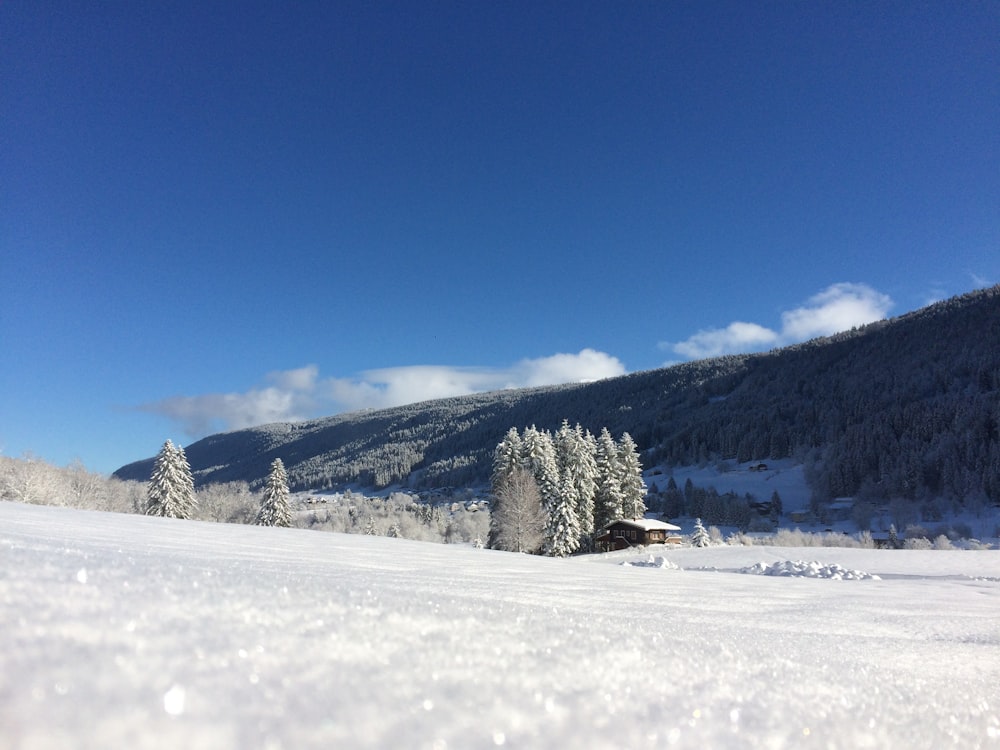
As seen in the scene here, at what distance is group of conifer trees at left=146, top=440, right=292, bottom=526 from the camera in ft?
107

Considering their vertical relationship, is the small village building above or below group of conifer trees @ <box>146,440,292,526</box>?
below

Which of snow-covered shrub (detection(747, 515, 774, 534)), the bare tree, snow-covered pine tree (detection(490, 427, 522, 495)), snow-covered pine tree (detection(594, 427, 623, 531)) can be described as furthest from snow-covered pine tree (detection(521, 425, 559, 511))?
snow-covered shrub (detection(747, 515, 774, 534))

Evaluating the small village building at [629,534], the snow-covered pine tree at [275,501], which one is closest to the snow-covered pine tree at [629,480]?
the small village building at [629,534]

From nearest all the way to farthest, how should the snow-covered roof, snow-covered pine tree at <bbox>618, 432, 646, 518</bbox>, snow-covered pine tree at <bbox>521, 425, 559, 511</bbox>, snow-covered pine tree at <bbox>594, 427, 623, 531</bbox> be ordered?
snow-covered pine tree at <bbox>521, 425, 559, 511</bbox>
the snow-covered roof
snow-covered pine tree at <bbox>594, 427, 623, 531</bbox>
snow-covered pine tree at <bbox>618, 432, 646, 518</bbox>

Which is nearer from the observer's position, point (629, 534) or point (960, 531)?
point (629, 534)

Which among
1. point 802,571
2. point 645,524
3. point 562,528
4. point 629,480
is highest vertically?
point 629,480

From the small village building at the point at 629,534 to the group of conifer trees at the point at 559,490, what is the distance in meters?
0.65

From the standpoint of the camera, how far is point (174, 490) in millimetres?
33031

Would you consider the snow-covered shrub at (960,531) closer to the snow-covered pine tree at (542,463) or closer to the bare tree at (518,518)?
the snow-covered pine tree at (542,463)

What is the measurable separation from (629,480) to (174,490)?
107 feet

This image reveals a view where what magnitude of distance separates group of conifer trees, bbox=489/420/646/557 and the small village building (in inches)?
25.7

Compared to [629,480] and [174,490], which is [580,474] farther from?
[174,490]

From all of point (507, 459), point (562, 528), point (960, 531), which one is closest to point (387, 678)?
point (562, 528)

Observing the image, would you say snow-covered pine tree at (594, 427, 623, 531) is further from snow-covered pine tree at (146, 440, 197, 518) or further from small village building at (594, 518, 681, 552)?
snow-covered pine tree at (146, 440, 197, 518)
